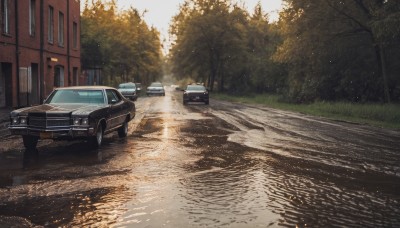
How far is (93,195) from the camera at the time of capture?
6.27 meters

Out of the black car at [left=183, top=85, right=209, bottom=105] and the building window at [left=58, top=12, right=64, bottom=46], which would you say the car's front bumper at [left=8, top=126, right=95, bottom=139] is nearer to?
the building window at [left=58, top=12, right=64, bottom=46]

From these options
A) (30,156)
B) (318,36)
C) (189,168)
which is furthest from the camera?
(318,36)

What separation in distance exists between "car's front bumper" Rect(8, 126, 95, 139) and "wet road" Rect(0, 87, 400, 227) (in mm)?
420

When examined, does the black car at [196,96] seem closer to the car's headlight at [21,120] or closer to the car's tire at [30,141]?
the car's tire at [30,141]

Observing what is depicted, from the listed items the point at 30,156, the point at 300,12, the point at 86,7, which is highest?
the point at 86,7

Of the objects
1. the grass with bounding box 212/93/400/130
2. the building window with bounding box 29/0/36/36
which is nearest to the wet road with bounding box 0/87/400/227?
the grass with bounding box 212/93/400/130

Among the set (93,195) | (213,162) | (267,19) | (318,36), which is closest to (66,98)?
(213,162)

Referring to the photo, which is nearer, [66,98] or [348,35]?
[66,98]

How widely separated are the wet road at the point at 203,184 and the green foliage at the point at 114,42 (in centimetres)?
3197

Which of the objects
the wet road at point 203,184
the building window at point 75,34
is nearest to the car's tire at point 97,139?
the wet road at point 203,184

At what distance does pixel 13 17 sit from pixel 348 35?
18.3m

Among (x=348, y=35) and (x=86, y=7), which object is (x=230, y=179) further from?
(x=86, y=7)

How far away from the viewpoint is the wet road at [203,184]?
17.3ft

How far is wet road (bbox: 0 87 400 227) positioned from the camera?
5.27 meters
